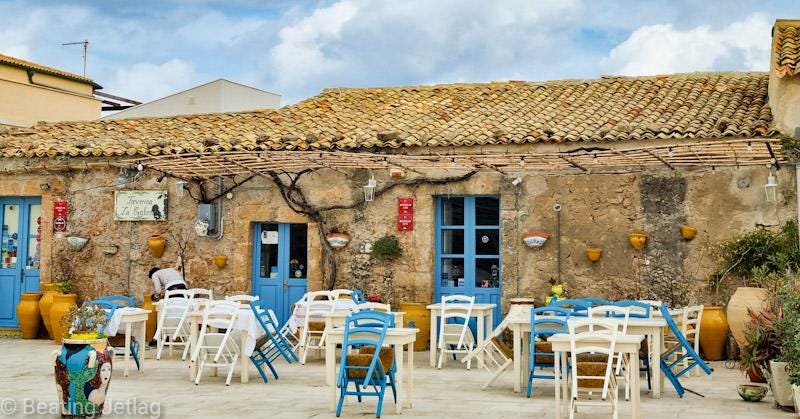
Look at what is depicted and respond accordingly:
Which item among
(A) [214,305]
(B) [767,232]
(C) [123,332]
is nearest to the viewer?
(A) [214,305]

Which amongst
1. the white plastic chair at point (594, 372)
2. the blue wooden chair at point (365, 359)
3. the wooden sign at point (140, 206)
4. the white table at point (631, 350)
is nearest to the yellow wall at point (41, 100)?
the wooden sign at point (140, 206)

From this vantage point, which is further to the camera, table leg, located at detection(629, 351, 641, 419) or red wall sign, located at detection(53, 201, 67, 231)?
red wall sign, located at detection(53, 201, 67, 231)

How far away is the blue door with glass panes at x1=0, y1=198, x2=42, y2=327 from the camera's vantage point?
13.5 metres

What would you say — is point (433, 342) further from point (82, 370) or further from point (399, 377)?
point (82, 370)

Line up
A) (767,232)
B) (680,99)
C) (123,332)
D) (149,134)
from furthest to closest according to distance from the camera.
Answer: (149,134)
(680,99)
(767,232)
(123,332)

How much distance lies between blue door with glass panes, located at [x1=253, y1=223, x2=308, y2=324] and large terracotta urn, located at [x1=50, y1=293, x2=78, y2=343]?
255cm

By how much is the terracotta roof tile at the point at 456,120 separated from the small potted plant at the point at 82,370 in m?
6.12

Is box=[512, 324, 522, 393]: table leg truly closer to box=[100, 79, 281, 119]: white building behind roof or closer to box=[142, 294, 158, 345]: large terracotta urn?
box=[142, 294, 158, 345]: large terracotta urn

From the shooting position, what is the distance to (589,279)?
1148 centimetres

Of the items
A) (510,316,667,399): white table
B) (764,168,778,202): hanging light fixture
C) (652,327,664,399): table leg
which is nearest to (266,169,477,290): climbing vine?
(764,168,778,202): hanging light fixture

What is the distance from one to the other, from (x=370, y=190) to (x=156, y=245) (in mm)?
3275

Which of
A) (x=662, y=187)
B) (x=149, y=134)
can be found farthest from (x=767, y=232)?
(x=149, y=134)

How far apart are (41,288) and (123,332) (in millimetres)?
4804

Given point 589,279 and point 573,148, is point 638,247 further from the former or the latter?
point 573,148
